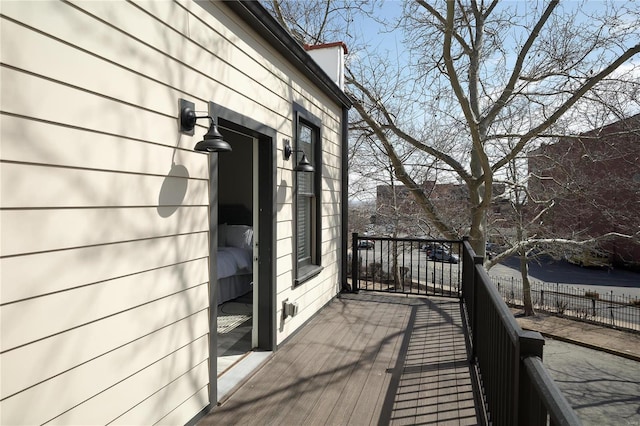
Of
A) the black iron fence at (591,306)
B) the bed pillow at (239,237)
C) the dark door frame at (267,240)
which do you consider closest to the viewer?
the dark door frame at (267,240)

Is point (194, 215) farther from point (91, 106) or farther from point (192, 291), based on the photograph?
point (91, 106)

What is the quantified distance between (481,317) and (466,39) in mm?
8787

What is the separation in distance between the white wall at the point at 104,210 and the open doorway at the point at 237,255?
901 millimetres

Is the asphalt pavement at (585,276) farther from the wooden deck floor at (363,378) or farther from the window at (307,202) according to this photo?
the window at (307,202)

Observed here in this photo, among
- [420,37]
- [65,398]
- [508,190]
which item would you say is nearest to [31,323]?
[65,398]

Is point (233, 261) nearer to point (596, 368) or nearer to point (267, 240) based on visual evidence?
point (267, 240)

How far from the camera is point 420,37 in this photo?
8.38m

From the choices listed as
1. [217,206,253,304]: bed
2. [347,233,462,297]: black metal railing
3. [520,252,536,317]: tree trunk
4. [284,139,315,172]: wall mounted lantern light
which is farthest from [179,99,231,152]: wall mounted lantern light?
[520,252,536,317]: tree trunk

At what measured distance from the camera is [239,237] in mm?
5809

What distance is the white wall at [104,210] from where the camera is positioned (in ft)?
4.30

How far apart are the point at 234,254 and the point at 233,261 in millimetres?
137

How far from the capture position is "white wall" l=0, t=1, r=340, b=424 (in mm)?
1310

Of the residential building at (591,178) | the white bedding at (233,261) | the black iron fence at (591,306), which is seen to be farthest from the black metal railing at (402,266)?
the residential building at (591,178)

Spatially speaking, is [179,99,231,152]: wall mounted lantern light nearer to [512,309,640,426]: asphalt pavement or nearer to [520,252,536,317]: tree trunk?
[512,309,640,426]: asphalt pavement
